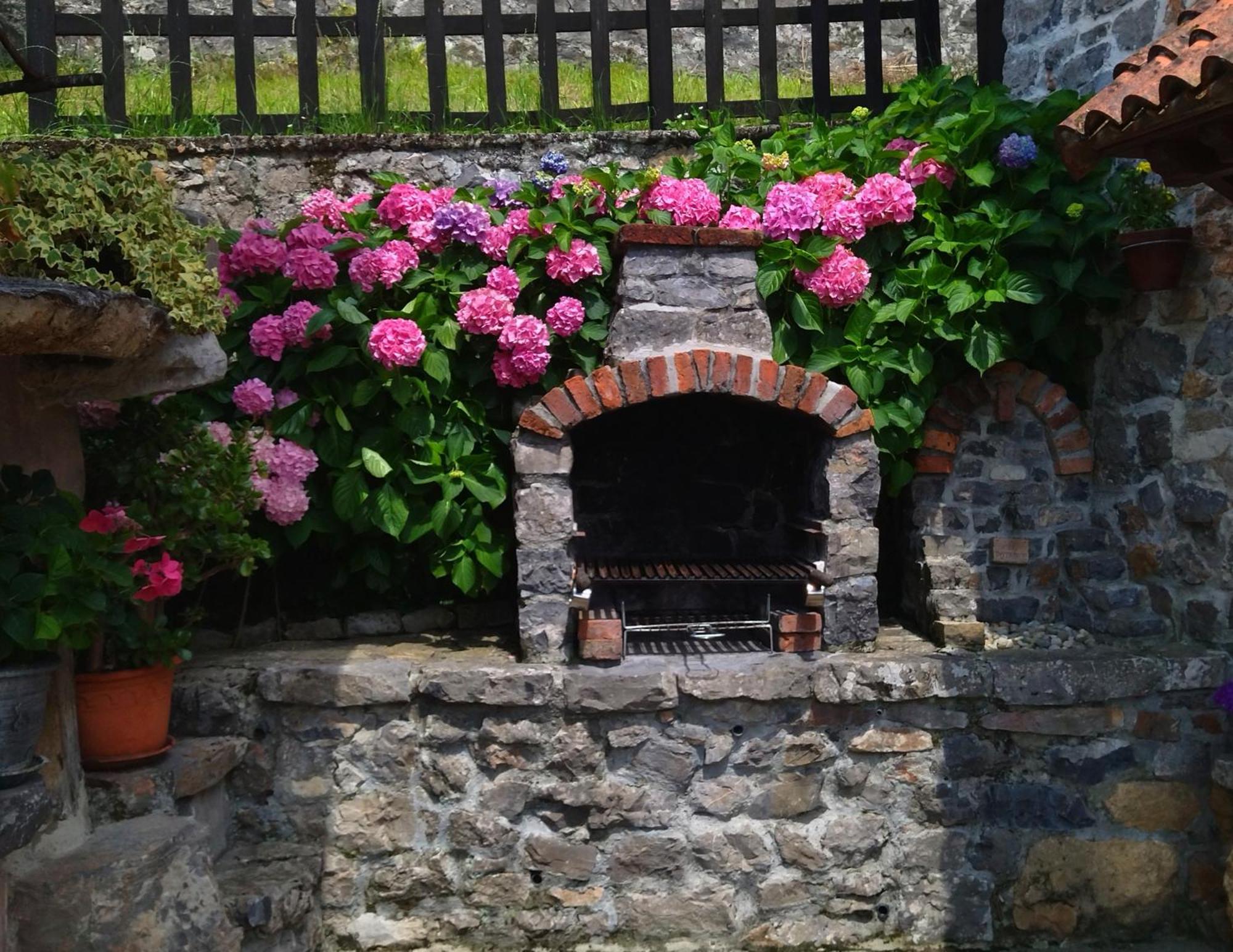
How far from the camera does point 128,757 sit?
10.8 feet

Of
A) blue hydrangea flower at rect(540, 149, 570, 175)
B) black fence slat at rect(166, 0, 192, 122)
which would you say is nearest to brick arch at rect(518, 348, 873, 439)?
blue hydrangea flower at rect(540, 149, 570, 175)

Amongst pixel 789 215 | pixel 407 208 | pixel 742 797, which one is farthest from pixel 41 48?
pixel 742 797

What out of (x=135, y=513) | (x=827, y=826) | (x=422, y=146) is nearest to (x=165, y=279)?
(x=135, y=513)

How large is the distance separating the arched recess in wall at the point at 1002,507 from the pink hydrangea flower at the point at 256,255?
100 inches

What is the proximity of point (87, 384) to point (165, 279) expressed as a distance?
334 mm

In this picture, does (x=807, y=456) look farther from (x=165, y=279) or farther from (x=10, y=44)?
(x=10, y=44)

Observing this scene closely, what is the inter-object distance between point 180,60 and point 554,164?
6.20 ft

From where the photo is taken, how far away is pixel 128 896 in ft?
9.38

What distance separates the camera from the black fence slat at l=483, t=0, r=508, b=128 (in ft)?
17.4

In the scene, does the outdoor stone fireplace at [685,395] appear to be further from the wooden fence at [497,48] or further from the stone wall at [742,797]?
the wooden fence at [497,48]

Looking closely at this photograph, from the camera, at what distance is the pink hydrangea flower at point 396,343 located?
402 centimetres

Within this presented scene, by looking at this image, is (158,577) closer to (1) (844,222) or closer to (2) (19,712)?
(2) (19,712)

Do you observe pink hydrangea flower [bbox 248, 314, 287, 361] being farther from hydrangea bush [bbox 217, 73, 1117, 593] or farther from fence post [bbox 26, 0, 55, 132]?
fence post [bbox 26, 0, 55, 132]

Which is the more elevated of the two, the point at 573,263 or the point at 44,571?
the point at 573,263
